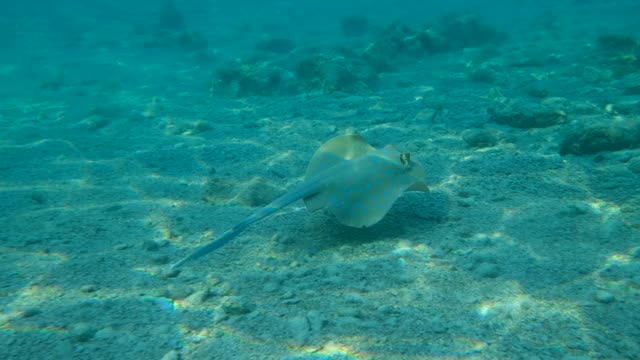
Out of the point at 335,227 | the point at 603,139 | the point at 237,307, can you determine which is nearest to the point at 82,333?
the point at 237,307

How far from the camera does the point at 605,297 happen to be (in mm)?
3174

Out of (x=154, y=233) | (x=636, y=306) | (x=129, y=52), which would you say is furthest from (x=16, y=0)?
(x=636, y=306)

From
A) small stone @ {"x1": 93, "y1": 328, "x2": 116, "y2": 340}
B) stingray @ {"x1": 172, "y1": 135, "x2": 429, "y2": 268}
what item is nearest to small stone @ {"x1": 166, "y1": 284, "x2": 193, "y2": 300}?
small stone @ {"x1": 93, "y1": 328, "x2": 116, "y2": 340}

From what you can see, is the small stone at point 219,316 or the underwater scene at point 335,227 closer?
the underwater scene at point 335,227

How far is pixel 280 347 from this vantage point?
292 centimetres

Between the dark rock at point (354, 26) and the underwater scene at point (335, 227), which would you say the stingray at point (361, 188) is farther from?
the dark rock at point (354, 26)

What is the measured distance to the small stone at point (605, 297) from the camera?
3.15 meters

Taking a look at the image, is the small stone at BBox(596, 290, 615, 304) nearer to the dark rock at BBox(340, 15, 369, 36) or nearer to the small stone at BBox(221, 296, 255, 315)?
the small stone at BBox(221, 296, 255, 315)

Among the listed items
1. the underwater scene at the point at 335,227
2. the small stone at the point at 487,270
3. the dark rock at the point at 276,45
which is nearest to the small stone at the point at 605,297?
the underwater scene at the point at 335,227

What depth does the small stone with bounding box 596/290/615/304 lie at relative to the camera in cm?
315

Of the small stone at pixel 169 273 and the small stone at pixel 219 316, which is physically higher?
the small stone at pixel 169 273

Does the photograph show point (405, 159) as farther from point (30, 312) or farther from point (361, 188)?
point (30, 312)

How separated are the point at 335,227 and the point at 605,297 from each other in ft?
8.71

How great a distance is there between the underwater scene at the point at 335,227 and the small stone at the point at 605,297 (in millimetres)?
16
